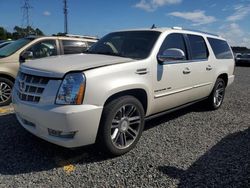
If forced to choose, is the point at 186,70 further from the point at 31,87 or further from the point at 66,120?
the point at 31,87

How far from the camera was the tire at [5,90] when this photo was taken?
623cm

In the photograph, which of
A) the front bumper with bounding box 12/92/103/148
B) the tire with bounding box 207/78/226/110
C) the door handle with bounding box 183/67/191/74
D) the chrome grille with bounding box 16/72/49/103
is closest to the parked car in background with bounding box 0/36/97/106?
the chrome grille with bounding box 16/72/49/103

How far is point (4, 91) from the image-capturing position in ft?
20.6

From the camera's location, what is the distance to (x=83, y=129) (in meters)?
3.25

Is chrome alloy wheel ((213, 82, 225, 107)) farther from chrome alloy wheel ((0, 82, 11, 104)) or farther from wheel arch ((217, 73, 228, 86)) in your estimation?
chrome alloy wheel ((0, 82, 11, 104))

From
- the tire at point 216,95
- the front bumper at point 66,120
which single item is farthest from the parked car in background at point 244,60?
the front bumper at point 66,120

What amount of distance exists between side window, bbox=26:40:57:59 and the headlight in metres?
3.83

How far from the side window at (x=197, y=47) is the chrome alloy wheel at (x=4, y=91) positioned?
426 cm

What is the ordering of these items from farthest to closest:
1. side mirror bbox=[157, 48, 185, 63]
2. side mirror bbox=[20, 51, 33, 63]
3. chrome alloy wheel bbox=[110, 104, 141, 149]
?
side mirror bbox=[20, 51, 33, 63] → side mirror bbox=[157, 48, 185, 63] → chrome alloy wheel bbox=[110, 104, 141, 149]

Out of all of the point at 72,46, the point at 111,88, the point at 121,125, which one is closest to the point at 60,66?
the point at 111,88

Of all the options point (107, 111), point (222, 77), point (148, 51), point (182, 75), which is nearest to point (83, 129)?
point (107, 111)

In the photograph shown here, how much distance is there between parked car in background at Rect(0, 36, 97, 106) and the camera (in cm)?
627

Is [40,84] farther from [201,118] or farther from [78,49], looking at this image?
[78,49]

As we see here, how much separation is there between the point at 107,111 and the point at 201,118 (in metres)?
3.01
